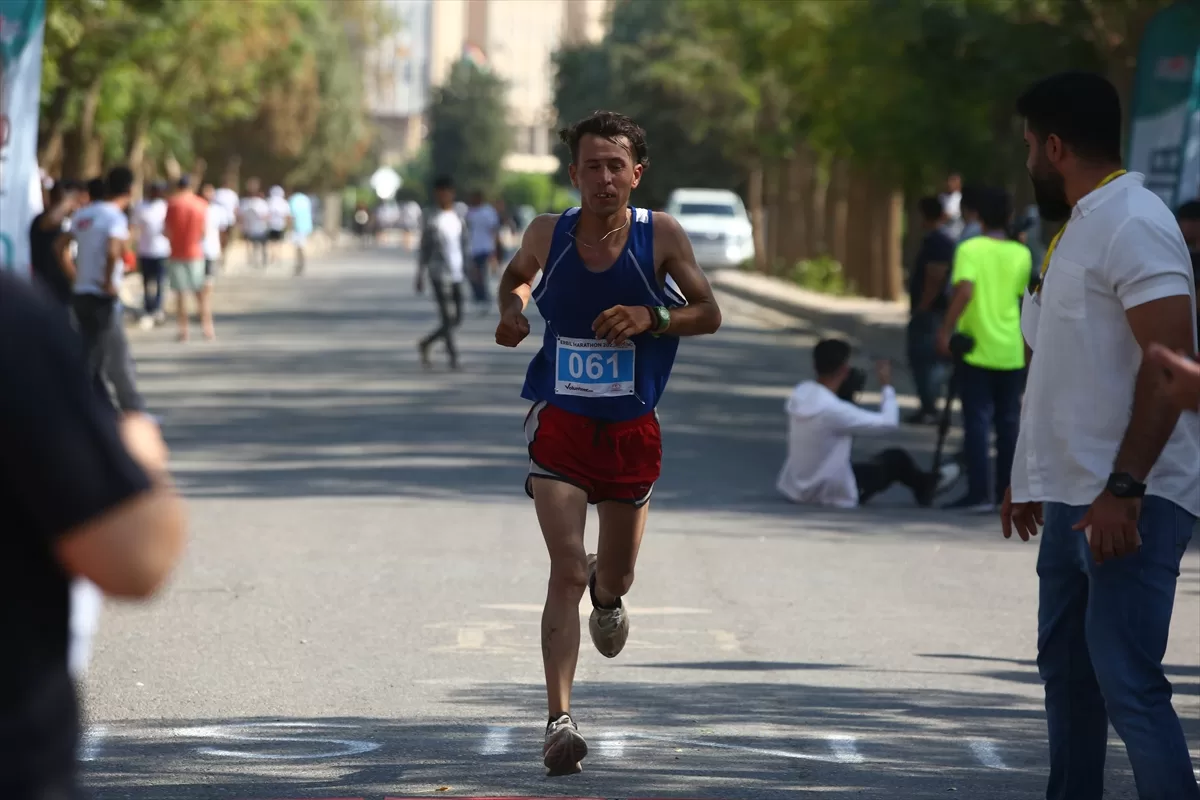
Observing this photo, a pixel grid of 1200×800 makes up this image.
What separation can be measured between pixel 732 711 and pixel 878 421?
19.5 ft

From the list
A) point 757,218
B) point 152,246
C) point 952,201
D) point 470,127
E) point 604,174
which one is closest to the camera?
point 604,174

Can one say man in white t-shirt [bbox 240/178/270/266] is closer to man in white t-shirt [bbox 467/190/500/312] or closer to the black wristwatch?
man in white t-shirt [bbox 467/190/500/312]

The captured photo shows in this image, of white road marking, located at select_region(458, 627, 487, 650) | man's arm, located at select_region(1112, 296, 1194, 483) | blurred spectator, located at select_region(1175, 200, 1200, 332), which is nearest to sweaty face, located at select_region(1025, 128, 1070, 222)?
man's arm, located at select_region(1112, 296, 1194, 483)

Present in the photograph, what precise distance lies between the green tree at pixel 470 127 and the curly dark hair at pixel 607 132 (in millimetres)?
137152

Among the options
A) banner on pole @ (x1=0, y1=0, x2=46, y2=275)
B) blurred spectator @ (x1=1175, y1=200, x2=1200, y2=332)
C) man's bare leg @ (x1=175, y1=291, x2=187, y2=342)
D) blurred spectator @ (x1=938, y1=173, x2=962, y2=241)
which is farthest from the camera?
man's bare leg @ (x1=175, y1=291, x2=187, y2=342)

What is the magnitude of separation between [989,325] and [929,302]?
14.3ft

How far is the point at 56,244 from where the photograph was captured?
61.3ft

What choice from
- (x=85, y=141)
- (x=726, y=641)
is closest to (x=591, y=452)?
(x=726, y=641)

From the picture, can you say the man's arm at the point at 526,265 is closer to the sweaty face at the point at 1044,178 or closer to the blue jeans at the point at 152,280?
the sweaty face at the point at 1044,178

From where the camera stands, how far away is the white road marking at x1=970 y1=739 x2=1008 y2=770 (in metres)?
6.81

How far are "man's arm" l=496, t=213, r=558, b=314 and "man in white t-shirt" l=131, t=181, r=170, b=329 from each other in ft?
70.8

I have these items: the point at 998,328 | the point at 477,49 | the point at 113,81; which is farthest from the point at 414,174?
the point at 998,328

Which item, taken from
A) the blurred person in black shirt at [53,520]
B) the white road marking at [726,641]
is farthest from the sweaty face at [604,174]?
the blurred person in black shirt at [53,520]

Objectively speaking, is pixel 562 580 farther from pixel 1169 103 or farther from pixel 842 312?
pixel 842 312
